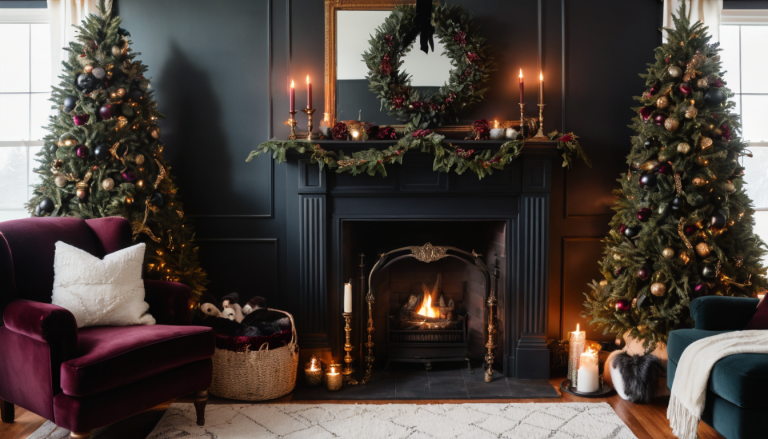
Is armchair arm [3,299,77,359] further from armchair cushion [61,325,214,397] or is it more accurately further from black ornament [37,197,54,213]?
black ornament [37,197,54,213]

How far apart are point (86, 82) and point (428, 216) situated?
2.16 m

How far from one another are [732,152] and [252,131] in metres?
2.92

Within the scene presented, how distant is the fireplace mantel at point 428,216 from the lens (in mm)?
3055

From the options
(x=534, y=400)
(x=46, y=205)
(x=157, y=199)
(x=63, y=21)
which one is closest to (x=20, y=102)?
(x=63, y=21)

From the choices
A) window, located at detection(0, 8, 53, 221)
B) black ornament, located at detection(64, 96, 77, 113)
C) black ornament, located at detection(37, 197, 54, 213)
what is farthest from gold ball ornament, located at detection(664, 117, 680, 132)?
window, located at detection(0, 8, 53, 221)

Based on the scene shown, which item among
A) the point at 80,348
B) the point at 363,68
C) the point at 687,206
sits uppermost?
the point at 363,68

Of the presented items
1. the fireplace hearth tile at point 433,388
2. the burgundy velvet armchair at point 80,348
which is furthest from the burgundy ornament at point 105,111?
the fireplace hearth tile at point 433,388

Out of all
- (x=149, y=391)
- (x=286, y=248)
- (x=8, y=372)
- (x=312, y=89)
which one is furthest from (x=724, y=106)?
(x=8, y=372)

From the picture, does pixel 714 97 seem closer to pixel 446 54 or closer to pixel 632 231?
pixel 632 231

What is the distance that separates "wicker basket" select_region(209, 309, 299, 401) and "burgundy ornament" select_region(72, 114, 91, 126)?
1.52 meters

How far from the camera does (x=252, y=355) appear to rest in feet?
9.02

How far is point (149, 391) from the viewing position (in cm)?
215

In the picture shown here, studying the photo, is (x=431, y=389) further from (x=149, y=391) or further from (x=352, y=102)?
(x=352, y=102)

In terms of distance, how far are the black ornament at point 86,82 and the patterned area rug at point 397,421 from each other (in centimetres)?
188
